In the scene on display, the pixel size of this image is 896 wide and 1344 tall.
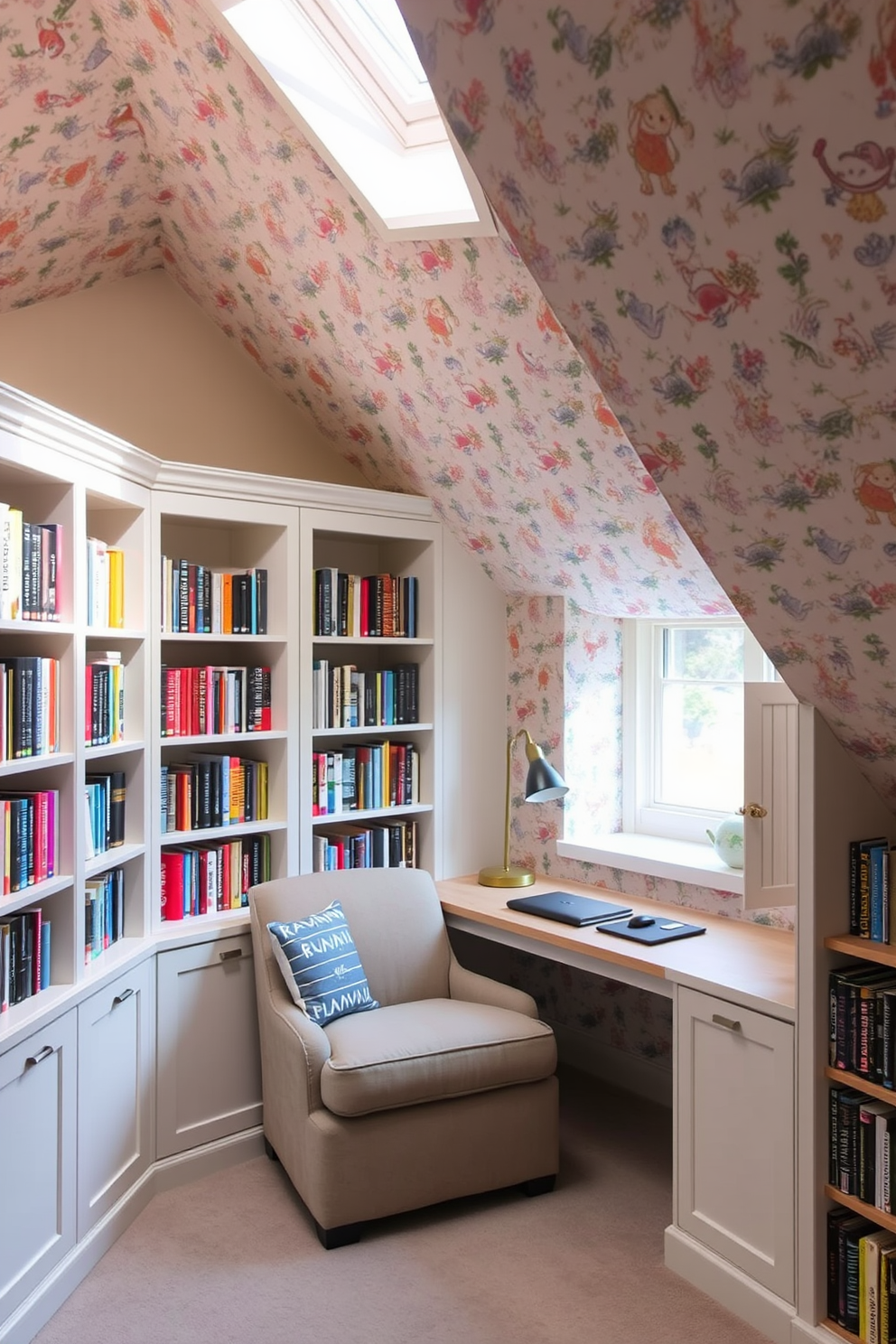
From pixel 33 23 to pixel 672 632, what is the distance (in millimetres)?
2512

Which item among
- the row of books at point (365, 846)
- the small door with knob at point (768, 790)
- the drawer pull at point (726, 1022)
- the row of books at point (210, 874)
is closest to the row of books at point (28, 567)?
the row of books at point (210, 874)

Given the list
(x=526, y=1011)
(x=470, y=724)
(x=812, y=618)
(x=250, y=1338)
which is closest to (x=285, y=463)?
(x=470, y=724)

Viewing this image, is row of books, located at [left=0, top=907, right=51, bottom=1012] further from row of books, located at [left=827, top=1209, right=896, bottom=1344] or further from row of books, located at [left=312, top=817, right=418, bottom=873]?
row of books, located at [left=827, top=1209, right=896, bottom=1344]

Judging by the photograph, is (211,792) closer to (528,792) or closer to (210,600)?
(210,600)

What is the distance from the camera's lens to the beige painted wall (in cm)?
324

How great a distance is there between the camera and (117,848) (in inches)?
119

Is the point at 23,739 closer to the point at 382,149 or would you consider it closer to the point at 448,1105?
the point at 448,1105

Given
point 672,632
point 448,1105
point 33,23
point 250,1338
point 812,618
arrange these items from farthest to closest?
point 672,632
point 448,1105
point 250,1338
point 33,23
point 812,618

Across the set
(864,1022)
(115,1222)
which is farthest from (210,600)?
(864,1022)

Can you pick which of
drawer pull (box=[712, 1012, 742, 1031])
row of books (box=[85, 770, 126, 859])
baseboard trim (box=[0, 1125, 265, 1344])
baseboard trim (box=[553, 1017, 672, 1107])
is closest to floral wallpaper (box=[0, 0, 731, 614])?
drawer pull (box=[712, 1012, 742, 1031])

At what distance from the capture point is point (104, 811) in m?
2.96

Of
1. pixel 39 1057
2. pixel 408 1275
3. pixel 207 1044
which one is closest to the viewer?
pixel 39 1057

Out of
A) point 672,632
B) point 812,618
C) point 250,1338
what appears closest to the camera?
point 812,618

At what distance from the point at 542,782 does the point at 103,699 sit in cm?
131
